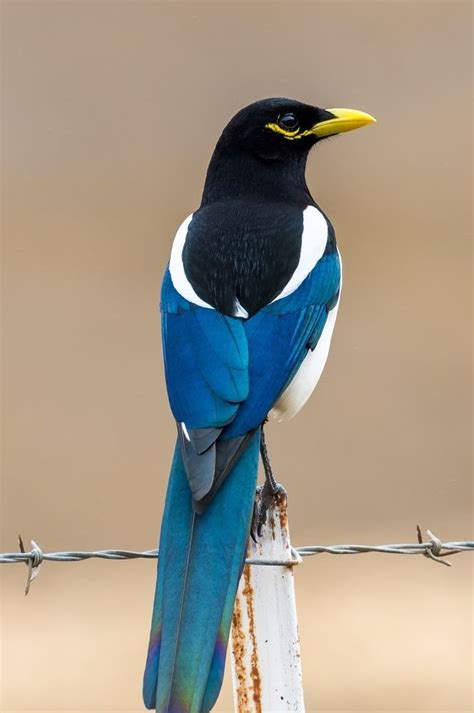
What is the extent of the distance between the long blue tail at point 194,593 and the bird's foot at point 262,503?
3.0 inches

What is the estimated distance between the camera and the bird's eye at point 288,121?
4312 mm

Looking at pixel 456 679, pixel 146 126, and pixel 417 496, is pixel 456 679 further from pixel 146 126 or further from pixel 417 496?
pixel 146 126

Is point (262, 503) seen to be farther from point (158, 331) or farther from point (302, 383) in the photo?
point (158, 331)

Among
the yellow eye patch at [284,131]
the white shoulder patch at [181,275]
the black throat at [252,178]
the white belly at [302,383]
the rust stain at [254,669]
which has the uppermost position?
the yellow eye patch at [284,131]

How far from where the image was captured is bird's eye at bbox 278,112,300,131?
4.31m

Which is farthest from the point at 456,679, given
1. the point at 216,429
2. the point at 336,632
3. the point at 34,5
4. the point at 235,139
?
the point at 34,5

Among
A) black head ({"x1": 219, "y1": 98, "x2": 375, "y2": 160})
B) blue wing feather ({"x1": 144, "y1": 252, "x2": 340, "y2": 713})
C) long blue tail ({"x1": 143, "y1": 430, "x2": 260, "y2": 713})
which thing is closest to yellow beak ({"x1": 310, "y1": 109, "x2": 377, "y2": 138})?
black head ({"x1": 219, "y1": 98, "x2": 375, "y2": 160})

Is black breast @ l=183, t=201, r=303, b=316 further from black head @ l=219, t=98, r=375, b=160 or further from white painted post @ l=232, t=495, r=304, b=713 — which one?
white painted post @ l=232, t=495, r=304, b=713

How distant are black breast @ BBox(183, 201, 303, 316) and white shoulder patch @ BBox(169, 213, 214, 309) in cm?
1

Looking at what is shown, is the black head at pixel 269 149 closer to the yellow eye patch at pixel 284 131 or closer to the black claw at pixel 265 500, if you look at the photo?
the yellow eye patch at pixel 284 131

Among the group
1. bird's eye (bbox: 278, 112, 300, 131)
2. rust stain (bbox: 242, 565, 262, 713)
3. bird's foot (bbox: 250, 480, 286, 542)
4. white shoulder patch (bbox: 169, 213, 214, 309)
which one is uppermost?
bird's eye (bbox: 278, 112, 300, 131)

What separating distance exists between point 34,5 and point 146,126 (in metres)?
2.23

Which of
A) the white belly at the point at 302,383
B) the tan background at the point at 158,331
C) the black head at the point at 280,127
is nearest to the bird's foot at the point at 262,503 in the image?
the white belly at the point at 302,383

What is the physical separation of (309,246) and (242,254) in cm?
19
